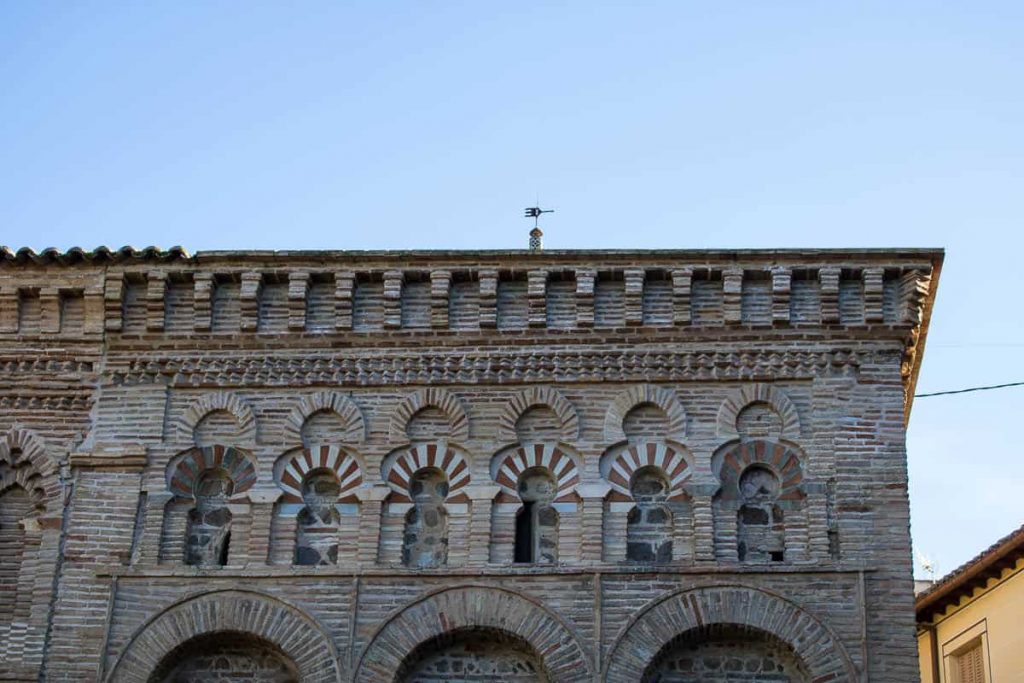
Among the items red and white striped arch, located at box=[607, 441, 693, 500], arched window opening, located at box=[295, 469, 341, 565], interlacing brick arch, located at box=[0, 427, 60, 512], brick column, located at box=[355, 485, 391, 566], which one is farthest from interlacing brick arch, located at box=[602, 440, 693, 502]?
interlacing brick arch, located at box=[0, 427, 60, 512]

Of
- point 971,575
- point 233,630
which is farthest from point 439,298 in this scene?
point 971,575

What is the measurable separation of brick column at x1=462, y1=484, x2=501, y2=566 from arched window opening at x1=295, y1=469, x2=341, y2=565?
117 cm

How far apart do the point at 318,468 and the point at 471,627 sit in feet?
6.70

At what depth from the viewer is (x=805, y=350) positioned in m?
14.5

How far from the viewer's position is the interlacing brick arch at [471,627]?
13320mm

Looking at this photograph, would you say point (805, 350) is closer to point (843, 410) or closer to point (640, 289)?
point (843, 410)

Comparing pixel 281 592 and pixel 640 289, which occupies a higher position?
pixel 640 289

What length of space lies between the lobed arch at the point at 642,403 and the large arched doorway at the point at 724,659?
177 centimetres

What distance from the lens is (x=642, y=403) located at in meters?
14.4

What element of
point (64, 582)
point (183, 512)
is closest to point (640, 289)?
point (183, 512)

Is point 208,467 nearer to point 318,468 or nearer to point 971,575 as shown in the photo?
point 318,468

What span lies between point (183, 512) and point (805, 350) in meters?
→ 5.66

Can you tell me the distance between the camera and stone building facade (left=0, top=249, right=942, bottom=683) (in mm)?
13500

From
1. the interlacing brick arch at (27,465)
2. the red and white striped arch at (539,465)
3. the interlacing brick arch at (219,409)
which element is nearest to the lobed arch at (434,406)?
the red and white striped arch at (539,465)
